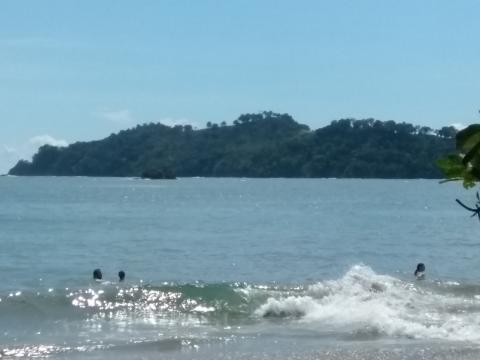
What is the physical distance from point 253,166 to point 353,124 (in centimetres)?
3541

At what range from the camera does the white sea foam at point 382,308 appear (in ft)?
62.1

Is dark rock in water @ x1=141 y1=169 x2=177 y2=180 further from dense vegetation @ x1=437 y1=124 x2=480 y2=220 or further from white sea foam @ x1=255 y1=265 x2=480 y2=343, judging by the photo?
dense vegetation @ x1=437 y1=124 x2=480 y2=220

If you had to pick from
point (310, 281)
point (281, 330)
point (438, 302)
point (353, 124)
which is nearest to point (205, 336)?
point (281, 330)

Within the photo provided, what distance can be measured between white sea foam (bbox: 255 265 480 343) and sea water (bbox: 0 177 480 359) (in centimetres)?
5

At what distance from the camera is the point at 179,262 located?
36.9 meters

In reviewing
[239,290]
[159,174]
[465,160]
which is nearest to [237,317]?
[239,290]

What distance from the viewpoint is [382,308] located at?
860 inches

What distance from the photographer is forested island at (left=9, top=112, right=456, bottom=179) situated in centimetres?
15438

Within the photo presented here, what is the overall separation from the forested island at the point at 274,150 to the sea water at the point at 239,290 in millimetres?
93383

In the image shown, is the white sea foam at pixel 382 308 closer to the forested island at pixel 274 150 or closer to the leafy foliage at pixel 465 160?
the leafy foliage at pixel 465 160

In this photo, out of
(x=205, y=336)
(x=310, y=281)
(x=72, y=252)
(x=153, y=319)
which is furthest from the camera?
(x=72, y=252)

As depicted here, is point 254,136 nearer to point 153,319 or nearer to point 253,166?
point 253,166

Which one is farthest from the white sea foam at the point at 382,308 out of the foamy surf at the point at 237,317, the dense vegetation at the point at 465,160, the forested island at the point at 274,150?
the forested island at the point at 274,150

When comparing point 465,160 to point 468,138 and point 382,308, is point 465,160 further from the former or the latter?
point 382,308
